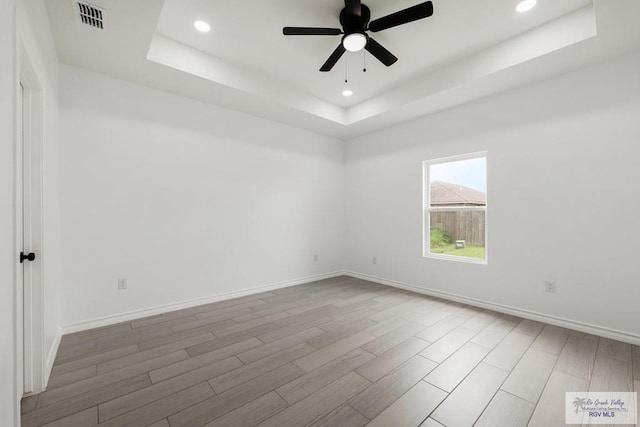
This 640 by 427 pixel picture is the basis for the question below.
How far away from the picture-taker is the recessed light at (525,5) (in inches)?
89.8

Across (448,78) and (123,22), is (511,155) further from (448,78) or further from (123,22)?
(123,22)

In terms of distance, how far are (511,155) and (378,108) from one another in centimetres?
178

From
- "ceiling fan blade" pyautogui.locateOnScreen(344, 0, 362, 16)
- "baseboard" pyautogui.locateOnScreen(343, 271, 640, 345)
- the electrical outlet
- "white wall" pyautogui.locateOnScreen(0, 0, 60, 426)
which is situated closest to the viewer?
"white wall" pyautogui.locateOnScreen(0, 0, 60, 426)

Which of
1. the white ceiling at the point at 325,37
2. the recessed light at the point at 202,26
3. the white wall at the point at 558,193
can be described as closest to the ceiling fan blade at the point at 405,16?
the white ceiling at the point at 325,37

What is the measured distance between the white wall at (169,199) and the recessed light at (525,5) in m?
3.08

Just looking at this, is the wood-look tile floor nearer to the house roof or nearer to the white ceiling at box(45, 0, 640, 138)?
the house roof

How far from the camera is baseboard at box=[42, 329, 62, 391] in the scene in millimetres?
1875

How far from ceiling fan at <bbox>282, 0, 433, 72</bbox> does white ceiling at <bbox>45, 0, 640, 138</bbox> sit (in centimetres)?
17

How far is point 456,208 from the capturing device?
12.6 feet

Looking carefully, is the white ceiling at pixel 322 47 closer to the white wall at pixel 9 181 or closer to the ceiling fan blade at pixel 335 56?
the ceiling fan blade at pixel 335 56

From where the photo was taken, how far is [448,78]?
126 inches

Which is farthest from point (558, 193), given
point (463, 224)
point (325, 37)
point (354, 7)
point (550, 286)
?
point (325, 37)

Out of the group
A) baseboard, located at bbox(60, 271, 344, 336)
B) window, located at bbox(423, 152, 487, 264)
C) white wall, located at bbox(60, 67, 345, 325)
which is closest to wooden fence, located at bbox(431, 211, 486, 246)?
window, located at bbox(423, 152, 487, 264)

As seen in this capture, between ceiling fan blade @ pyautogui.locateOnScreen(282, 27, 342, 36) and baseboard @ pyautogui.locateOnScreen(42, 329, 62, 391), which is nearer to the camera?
baseboard @ pyautogui.locateOnScreen(42, 329, 62, 391)
